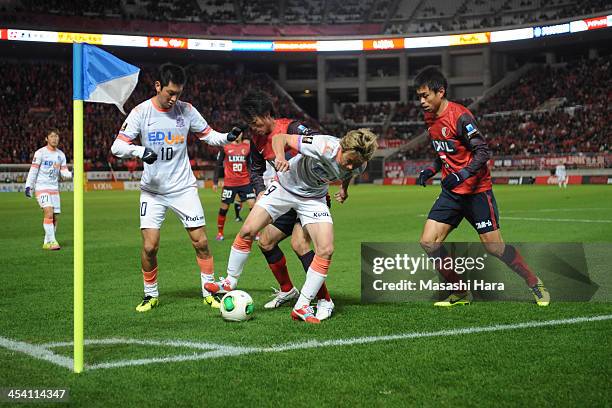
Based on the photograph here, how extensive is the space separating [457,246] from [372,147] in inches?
68.7

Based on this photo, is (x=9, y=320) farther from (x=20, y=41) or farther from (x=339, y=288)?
(x=20, y=41)

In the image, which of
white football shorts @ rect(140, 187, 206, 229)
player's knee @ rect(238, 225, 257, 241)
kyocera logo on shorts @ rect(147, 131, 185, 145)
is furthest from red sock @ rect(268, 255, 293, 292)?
kyocera logo on shorts @ rect(147, 131, 185, 145)

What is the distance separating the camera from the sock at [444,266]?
7328 millimetres

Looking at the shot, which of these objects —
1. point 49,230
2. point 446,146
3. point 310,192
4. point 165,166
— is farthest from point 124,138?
point 49,230

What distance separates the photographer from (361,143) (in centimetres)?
632

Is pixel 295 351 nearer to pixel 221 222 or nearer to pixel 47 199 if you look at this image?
pixel 47 199

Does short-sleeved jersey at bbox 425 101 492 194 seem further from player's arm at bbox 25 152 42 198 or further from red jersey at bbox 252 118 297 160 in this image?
player's arm at bbox 25 152 42 198

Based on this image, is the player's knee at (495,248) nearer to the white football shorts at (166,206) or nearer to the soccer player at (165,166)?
the soccer player at (165,166)

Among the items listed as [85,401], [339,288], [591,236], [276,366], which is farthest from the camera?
[591,236]

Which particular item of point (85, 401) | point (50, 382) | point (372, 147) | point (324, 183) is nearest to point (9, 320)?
point (50, 382)

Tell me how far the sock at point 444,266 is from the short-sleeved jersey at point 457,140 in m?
0.66

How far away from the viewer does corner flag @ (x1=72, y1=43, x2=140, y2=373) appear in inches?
189

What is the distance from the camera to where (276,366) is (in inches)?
196

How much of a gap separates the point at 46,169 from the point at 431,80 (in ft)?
30.7
